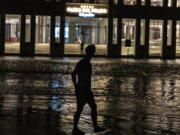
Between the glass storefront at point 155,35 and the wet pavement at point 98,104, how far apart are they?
27.6m

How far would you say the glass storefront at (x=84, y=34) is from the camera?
2248 inches

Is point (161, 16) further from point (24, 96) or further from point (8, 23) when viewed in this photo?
point (24, 96)

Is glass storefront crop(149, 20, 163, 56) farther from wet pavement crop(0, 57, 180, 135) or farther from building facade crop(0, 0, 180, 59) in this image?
wet pavement crop(0, 57, 180, 135)

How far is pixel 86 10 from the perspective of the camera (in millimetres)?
56125

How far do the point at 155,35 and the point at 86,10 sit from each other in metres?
7.63

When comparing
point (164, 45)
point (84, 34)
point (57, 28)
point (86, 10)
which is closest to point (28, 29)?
point (57, 28)

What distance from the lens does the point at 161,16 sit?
2274 inches

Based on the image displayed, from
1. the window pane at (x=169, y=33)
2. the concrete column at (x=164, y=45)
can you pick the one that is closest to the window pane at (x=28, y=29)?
the concrete column at (x=164, y=45)

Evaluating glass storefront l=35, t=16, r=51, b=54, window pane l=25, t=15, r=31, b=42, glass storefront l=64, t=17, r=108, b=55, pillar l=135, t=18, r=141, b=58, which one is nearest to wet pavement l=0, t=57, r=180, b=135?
window pane l=25, t=15, r=31, b=42

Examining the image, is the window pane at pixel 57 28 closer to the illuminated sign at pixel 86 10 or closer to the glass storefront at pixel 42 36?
the glass storefront at pixel 42 36

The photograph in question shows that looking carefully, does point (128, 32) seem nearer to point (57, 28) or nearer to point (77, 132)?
point (57, 28)

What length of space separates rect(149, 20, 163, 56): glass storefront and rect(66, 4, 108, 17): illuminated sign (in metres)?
5.26

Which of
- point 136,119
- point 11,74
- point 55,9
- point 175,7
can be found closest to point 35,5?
point 55,9

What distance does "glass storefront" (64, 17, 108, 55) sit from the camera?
187 feet
